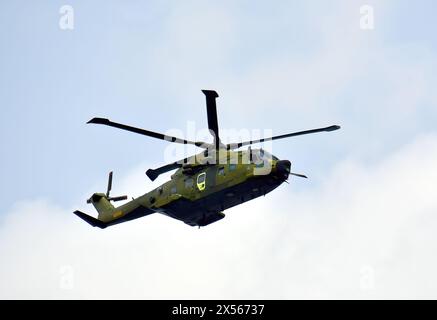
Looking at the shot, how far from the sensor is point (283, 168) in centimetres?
4291

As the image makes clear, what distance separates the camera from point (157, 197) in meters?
47.1

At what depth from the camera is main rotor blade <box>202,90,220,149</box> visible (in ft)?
144

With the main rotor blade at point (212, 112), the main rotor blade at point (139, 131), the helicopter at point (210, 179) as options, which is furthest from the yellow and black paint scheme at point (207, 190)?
the main rotor blade at point (139, 131)

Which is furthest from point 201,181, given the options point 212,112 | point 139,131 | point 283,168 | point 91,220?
point 91,220

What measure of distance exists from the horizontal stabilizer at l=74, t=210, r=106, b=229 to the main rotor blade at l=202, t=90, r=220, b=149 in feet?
29.9

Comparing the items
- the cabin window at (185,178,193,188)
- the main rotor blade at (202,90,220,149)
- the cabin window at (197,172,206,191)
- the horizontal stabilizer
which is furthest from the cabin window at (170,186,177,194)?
the horizontal stabilizer

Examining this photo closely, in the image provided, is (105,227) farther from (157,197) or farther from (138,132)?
(138,132)

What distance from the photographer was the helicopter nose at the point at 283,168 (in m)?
42.8

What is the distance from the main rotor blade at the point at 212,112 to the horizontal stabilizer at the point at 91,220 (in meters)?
9.13

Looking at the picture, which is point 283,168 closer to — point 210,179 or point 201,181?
point 210,179
